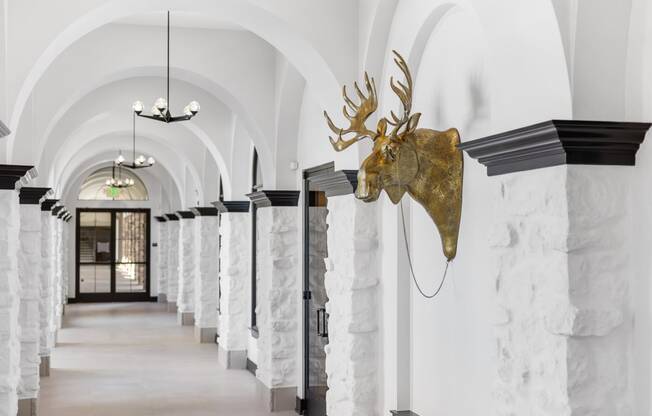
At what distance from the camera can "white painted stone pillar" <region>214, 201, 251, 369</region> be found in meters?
11.8

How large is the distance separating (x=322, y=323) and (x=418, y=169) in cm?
377

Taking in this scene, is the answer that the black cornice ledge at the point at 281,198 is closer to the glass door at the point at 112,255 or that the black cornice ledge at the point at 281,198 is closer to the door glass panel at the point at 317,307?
the door glass panel at the point at 317,307

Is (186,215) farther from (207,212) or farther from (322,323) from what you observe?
(322,323)

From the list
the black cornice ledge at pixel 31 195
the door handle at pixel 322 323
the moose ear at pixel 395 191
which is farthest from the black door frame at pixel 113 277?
the moose ear at pixel 395 191

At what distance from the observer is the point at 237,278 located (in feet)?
38.7

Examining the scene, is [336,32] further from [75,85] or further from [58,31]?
[75,85]

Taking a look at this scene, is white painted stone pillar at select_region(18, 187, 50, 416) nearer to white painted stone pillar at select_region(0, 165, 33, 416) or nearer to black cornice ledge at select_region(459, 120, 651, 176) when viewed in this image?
white painted stone pillar at select_region(0, 165, 33, 416)

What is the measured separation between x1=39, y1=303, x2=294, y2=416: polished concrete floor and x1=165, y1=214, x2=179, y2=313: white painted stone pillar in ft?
11.6

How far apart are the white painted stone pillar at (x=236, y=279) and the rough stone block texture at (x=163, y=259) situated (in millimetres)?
11234

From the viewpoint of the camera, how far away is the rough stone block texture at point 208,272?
48.7 ft

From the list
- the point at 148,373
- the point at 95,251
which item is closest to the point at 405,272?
the point at 148,373

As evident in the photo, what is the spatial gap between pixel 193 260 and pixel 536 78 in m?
14.4

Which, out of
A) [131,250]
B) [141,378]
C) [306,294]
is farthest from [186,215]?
[306,294]

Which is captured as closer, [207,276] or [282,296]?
[282,296]
